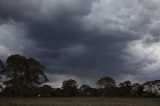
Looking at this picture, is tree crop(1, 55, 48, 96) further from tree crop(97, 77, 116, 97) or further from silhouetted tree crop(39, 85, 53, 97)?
tree crop(97, 77, 116, 97)

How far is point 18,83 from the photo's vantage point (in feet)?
288

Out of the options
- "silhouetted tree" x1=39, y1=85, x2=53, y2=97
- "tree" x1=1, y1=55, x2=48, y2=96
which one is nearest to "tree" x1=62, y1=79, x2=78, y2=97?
"silhouetted tree" x1=39, y1=85, x2=53, y2=97

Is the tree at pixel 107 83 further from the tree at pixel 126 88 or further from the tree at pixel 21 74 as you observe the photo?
the tree at pixel 21 74

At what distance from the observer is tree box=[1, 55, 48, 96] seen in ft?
289

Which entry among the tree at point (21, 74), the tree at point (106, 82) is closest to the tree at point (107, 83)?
the tree at point (106, 82)

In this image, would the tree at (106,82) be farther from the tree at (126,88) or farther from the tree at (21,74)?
the tree at (21,74)

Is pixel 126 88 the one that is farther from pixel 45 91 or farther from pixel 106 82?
pixel 45 91

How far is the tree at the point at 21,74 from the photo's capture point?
88.2 metres

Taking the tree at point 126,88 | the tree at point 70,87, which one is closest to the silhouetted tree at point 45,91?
the tree at point 70,87

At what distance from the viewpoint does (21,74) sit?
91.6m

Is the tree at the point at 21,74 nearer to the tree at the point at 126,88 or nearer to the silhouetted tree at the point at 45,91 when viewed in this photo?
the silhouetted tree at the point at 45,91

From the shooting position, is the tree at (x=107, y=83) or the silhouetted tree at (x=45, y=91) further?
the tree at (x=107, y=83)

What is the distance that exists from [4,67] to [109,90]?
151 ft

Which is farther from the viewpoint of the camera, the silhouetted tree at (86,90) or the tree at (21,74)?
the silhouetted tree at (86,90)
